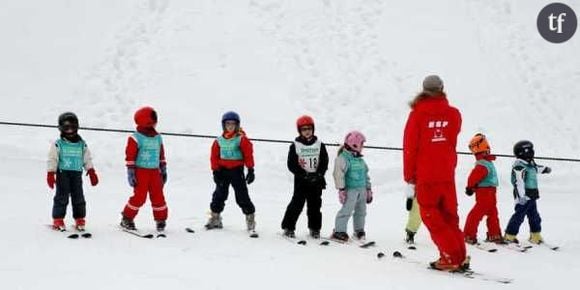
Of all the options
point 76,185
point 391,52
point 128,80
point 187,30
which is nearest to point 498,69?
point 391,52

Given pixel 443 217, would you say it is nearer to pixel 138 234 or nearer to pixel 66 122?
pixel 138 234

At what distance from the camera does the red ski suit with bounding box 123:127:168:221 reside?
8.50 m

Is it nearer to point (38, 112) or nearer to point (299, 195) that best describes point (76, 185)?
point (299, 195)

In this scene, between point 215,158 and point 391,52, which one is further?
point 391,52

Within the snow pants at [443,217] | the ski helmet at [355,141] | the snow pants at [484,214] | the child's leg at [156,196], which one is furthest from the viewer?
the snow pants at [484,214]

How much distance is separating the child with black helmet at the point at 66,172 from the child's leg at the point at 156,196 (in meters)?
0.76

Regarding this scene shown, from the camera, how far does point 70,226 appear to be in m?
8.67

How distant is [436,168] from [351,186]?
7.42 feet

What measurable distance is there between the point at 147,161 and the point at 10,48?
11720 mm

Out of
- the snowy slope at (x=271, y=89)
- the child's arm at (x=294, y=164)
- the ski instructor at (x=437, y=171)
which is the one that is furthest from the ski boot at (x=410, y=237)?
the ski instructor at (x=437, y=171)

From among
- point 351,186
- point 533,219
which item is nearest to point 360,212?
point 351,186

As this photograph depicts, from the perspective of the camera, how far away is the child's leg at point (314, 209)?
354 inches

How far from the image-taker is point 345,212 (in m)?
8.94

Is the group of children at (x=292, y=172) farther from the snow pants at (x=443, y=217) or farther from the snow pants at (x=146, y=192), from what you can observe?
the snow pants at (x=443, y=217)
